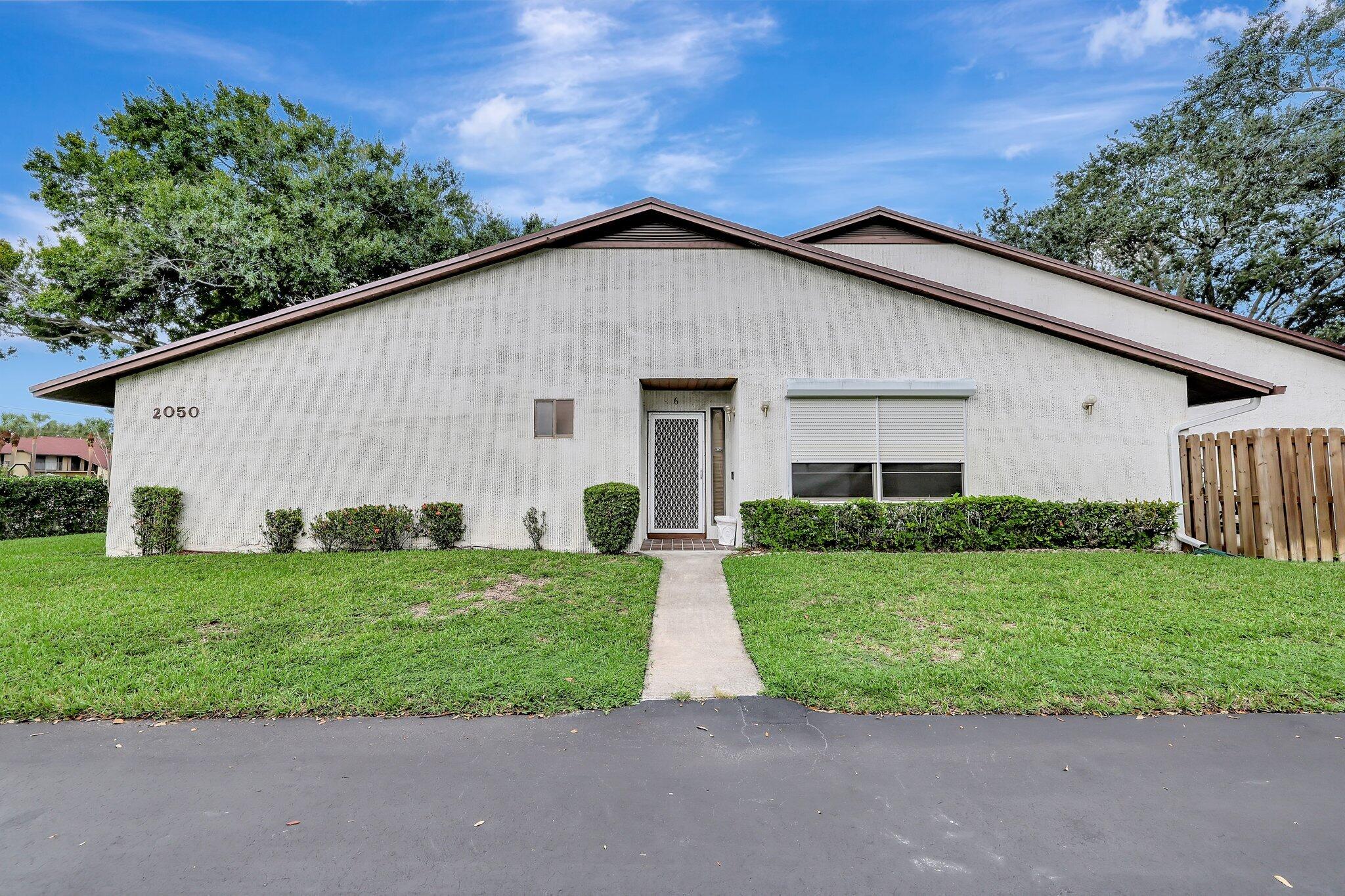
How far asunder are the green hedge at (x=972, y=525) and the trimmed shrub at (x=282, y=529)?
769cm

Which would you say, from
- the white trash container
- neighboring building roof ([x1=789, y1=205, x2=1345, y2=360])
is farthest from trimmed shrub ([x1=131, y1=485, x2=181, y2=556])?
neighboring building roof ([x1=789, y1=205, x2=1345, y2=360])

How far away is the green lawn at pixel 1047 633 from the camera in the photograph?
419 centimetres

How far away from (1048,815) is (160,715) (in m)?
5.29

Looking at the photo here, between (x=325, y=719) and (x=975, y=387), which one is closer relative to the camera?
(x=325, y=719)

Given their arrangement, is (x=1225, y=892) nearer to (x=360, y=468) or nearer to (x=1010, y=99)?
(x=360, y=468)

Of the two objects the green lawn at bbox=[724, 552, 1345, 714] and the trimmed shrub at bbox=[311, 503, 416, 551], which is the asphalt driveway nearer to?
the green lawn at bbox=[724, 552, 1345, 714]

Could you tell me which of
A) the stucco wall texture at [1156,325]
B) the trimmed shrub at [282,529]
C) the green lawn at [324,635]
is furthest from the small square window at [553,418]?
the stucco wall texture at [1156,325]

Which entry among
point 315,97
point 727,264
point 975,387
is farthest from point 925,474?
point 315,97

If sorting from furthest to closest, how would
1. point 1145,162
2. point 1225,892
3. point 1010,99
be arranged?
1. point 1145,162
2. point 1010,99
3. point 1225,892

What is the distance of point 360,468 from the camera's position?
1003cm

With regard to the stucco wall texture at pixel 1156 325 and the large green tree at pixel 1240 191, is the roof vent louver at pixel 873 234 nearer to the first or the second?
the stucco wall texture at pixel 1156 325

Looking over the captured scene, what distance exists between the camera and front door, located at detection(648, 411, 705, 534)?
11.6 meters

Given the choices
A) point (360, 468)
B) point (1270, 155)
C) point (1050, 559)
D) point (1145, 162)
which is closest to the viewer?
point (1050, 559)

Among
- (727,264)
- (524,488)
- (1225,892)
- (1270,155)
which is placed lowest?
(1225,892)
